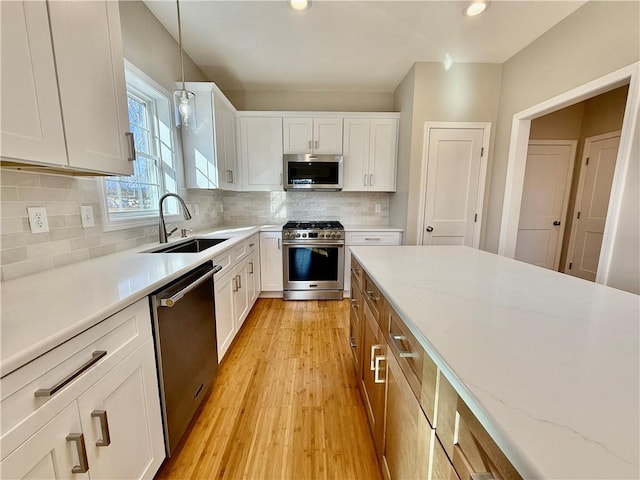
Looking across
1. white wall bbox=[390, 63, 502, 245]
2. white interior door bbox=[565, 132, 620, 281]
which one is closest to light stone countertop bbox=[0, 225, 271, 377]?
white wall bbox=[390, 63, 502, 245]

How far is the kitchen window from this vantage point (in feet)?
5.63

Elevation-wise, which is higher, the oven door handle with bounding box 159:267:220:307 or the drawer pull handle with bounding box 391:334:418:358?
the oven door handle with bounding box 159:267:220:307

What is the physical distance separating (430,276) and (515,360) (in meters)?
0.60

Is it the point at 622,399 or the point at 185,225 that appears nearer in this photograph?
the point at 622,399

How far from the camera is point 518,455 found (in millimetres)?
365

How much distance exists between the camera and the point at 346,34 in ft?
7.39

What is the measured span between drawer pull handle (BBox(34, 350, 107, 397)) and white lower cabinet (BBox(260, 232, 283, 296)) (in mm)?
2355

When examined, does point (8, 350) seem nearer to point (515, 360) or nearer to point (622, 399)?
point (515, 360)

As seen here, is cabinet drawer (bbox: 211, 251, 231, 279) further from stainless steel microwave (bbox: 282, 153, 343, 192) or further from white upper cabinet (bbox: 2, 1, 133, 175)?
stainless steel microwave (bbox: 282, 153, 343, 192)

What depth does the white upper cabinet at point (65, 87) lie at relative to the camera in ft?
2.76

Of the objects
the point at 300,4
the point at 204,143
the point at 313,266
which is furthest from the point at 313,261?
the point at 300,4

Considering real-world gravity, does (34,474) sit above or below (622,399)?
below

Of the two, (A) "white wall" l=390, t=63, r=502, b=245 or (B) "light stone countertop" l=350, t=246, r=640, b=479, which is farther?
(A) "white wall" l=390, t=63, r=502, b=245

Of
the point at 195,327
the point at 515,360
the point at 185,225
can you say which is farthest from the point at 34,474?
the point at 185,225
